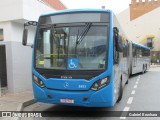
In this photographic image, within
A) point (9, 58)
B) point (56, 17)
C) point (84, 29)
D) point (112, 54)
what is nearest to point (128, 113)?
point (112, 54)

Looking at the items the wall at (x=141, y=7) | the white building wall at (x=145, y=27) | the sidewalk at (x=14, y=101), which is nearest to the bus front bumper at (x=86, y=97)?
the sidewalk at (x=14, y=101)

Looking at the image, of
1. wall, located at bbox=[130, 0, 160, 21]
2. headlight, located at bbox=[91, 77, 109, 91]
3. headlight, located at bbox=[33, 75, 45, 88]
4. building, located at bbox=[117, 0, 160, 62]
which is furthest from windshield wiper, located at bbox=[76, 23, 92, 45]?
wall, located at bbox=[130, 0, 160, 21]

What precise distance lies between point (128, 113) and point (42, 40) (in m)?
3.34

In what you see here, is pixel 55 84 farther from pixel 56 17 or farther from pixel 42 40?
pixel 56 17

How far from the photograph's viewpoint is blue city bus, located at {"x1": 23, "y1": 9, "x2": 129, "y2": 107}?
712 centimetres

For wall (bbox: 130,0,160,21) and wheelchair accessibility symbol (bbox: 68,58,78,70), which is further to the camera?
wall (bbox: 130,0,160,21)

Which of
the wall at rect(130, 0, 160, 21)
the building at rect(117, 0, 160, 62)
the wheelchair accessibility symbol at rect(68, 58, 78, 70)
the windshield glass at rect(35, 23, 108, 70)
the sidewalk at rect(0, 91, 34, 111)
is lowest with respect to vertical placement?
the sidewalk at rect(0, 91, 34, 111)

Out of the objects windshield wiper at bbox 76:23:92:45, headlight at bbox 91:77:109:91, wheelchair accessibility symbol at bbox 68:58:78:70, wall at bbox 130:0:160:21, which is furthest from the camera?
wall at bbox 130:0:160:21

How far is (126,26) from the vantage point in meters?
62.5

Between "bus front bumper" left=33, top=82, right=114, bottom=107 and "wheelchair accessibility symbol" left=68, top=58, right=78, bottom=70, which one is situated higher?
"wheelchair accessibility symbol" left=68, top=58, right=78, bottom=70

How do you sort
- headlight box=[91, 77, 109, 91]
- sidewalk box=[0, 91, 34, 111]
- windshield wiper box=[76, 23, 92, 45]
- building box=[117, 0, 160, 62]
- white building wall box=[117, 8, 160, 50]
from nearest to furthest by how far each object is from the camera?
headlight box=[91, 77, 109, 91]
windshield wiper box=[76, 23, 92, 45]
sidewalk box=[0, 91, 34, 111]
building box=[117, 0, 160, 62]
white building wall box=[117, 8, 160, 50]

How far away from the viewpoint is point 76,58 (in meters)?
7.30

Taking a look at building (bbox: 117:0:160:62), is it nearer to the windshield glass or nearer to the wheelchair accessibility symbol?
the windshield glass

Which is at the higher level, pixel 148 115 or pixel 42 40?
pixel 42 40
